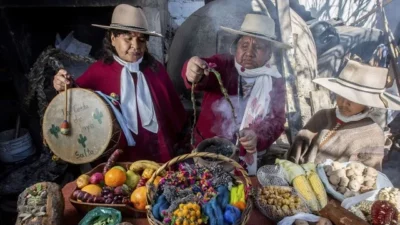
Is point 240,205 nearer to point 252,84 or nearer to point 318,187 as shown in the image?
point 318,187

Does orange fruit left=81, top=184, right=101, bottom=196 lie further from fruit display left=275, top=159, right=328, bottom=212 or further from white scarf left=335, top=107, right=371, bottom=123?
white scarf left=335, top=107, right=371, bottom=123

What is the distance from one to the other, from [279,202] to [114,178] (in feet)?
4.01

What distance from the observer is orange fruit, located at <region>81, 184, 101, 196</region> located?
7.22ft

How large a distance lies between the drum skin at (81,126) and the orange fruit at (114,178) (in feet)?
1.46

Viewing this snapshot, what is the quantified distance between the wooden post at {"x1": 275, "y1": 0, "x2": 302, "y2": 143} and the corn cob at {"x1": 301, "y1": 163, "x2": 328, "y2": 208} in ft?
8.52

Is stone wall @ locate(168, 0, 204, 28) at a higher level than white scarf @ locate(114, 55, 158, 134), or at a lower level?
higher

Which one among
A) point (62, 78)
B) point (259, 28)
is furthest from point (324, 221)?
point (62, 78)

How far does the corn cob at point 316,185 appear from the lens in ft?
7.67

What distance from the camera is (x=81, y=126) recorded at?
274cm

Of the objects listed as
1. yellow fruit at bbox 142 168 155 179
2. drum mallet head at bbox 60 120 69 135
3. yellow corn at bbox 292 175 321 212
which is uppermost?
drum mallet head at bbox 60 120 69 135

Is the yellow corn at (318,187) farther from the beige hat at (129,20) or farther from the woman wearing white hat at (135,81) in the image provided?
the beige hat at (129,20)

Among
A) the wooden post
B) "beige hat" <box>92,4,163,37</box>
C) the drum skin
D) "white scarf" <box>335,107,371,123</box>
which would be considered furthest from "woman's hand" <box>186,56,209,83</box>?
the wooden post

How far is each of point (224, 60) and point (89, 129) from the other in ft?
5.30

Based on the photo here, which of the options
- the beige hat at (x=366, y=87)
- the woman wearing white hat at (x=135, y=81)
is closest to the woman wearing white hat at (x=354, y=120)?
the beige hat at (x=366, y=87)
